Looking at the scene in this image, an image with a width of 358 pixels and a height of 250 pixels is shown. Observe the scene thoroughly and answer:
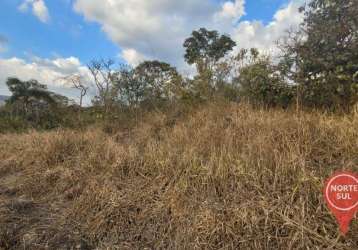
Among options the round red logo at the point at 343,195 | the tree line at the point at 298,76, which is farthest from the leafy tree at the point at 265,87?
the round red logo at the point at 343,195

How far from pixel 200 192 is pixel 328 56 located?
130 inches

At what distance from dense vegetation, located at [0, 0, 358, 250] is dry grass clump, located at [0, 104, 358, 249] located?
11mm

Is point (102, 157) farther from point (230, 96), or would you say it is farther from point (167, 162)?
point (230, 96)

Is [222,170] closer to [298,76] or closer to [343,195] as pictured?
[343,195]

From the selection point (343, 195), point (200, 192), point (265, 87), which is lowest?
point (200, 192)

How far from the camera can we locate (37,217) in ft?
9.54

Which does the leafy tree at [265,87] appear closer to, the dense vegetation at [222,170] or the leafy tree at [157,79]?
the dense vegetation at [222,170]

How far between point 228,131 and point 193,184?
50.7 inches

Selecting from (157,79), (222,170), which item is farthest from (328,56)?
(157,79)

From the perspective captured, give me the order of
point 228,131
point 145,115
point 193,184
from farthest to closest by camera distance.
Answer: point 145,115 → point 228,131 → point 193,184

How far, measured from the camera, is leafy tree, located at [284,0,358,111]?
432cm

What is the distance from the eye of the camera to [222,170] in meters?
2.81

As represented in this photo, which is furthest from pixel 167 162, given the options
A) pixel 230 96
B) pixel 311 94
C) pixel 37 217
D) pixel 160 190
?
pixel 230 96

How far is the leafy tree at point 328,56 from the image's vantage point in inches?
170
